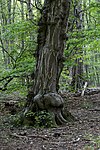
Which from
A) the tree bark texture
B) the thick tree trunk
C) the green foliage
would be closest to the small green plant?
the green foliage

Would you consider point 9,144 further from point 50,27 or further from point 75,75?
A: point 75,75

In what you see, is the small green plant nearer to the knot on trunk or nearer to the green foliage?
the green foliage

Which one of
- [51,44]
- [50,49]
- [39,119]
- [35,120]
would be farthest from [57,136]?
[51,44]

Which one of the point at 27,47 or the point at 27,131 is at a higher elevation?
the point at 27,47

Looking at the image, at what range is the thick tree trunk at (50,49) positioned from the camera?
7992 mm

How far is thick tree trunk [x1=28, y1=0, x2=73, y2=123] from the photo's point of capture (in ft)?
26.2

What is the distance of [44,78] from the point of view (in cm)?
801

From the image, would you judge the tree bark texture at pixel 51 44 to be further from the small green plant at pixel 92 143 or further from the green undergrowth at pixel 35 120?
the small green plant at pixel 92 143

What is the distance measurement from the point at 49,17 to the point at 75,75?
24.3 ft

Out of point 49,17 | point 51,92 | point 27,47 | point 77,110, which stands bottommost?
point 77,110

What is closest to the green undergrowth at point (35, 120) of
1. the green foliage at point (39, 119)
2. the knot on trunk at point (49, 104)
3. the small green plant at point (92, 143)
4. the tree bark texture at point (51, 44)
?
the green foliage at point (39, 119)

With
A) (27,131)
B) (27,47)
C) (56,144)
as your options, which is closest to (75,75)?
(27,47)

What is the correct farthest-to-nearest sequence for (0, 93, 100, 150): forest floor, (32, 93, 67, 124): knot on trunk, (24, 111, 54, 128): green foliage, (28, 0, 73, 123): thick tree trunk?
(28, 0, 73, 123): thick tree trunk, (32, 93, 67, 124): knot on trunk, (24, 111, 54, 128): green foliage, (0, 93, 100, 150): forest floor

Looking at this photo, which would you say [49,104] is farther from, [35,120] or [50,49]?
[50,49]
